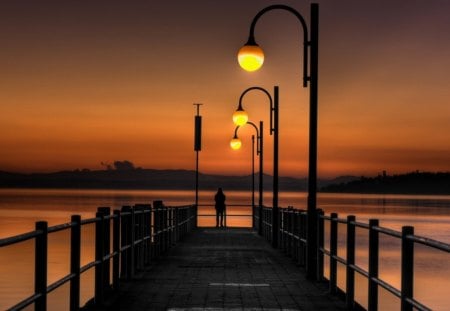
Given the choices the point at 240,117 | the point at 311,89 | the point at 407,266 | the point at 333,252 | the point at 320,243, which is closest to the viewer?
the point at 407,266

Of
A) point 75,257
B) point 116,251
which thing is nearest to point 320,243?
point 116,251

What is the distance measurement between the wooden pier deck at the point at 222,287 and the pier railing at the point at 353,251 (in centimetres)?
35

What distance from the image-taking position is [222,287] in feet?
47.8

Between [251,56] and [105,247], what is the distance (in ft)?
19.7

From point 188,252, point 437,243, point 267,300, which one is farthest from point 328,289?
point 188,252

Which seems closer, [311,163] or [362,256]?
[311,163]

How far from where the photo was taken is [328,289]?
1445cm

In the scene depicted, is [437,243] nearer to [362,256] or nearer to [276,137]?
[276,137]

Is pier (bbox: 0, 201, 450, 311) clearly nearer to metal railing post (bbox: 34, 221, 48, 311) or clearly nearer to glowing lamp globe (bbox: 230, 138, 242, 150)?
metal railing post (bbox: 34, 221, 48, 311)

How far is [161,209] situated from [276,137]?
6112 millimetres

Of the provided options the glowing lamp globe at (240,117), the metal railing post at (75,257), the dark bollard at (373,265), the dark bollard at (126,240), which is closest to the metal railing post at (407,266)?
the dark bollard at (373,265)

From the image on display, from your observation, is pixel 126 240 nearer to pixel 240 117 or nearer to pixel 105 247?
pixel 105 247

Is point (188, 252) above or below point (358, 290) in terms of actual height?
above

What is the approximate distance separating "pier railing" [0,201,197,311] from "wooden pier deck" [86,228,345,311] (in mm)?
285
